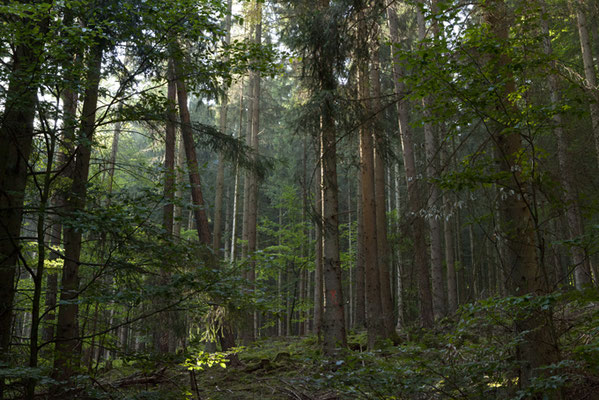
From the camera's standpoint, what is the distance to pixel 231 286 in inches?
181

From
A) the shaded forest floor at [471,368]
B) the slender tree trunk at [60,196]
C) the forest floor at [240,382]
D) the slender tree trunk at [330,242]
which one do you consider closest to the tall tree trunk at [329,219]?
the slender tree trunk at [330,242]

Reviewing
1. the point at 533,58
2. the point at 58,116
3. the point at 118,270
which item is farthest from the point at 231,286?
the point at 533,58

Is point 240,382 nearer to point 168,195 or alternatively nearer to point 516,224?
point 168,195

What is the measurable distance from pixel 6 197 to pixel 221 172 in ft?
39.9

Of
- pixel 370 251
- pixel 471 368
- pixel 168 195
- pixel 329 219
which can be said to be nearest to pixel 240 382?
pixel 329 219

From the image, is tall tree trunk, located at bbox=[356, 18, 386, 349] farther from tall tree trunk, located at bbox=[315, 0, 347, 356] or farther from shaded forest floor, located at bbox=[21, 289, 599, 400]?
shaded forest floor, located at bbox=[21, 289, 599, 400]

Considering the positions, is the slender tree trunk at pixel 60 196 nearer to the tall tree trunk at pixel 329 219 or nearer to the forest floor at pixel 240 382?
the forest floor at pixel 240 382

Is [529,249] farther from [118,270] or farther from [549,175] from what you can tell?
[118,270]

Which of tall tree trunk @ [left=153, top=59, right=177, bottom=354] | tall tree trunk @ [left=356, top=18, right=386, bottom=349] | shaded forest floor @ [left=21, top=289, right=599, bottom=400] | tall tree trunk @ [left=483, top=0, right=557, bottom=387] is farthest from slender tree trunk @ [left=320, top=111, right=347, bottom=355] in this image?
tall tree trunk @ [left=483, top=0, right=557, bottom=387]

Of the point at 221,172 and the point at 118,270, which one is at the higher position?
the point at 221,172

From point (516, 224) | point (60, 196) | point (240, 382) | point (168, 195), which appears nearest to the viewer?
point (516, 224)

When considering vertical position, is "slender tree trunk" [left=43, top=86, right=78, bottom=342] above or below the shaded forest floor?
above

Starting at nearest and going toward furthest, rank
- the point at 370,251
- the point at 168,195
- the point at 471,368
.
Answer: the point at 471,368, the point at 168,195, the point at 370,251

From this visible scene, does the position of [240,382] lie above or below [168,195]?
below
